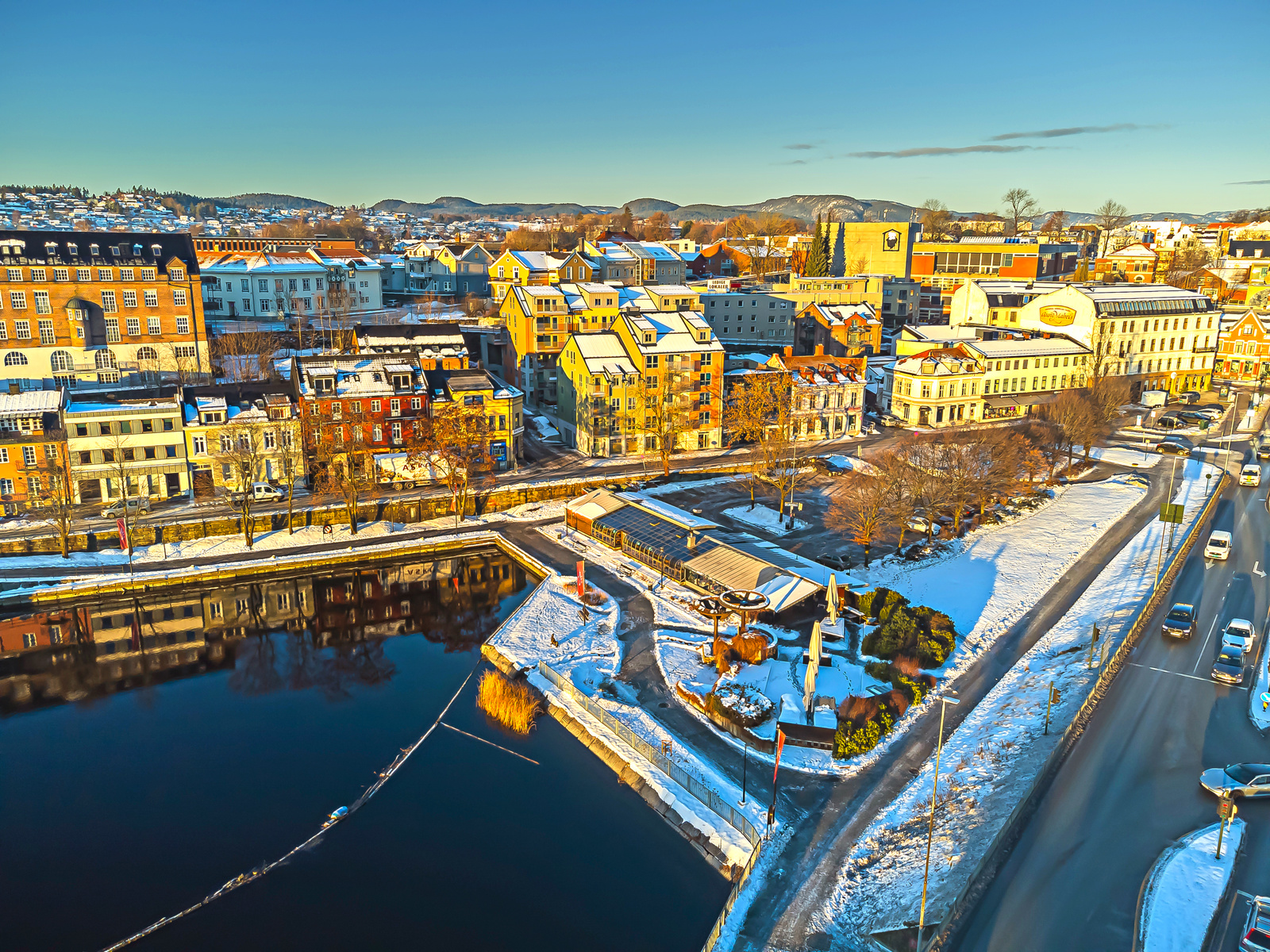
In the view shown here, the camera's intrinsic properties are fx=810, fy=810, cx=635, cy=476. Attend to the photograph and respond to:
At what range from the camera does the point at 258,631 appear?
40500mm

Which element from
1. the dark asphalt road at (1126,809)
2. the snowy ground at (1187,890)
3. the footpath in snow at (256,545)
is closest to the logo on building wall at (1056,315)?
the dark asphalt road at (1126,809)

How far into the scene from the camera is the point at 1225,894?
68.3 feet

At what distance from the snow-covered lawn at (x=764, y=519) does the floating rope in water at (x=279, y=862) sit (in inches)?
964

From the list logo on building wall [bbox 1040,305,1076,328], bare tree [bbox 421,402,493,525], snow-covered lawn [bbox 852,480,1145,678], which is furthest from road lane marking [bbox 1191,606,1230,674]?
logo on building wall [bbox 1040,305,1076,328]

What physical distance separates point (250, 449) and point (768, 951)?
142 ft

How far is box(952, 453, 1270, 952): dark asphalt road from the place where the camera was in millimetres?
20250

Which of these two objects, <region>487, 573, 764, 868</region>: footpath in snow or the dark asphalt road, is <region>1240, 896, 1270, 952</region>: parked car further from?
<region>487, 573, 764, 868</region>: footpath in snow

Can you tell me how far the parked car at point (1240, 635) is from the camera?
33781 mm

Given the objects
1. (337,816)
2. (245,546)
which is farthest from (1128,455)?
(245,546)

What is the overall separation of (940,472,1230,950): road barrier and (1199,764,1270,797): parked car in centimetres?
382

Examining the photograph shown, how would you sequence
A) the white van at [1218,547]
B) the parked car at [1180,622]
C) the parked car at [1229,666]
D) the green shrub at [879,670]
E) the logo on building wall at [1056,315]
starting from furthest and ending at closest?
the logo on building wall at [1056,315] < the white van at [1218,547] < the parked car at [1180,622] < the green shrub at [879,670] < the parked car at [1229,666]

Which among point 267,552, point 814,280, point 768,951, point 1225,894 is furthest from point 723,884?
point 814,280

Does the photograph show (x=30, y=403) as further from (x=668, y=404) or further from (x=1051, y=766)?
(x=1051, y=766)

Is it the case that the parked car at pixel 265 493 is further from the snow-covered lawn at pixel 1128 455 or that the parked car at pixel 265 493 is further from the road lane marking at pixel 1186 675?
the snow-covered lawn at pixel 1128 455
